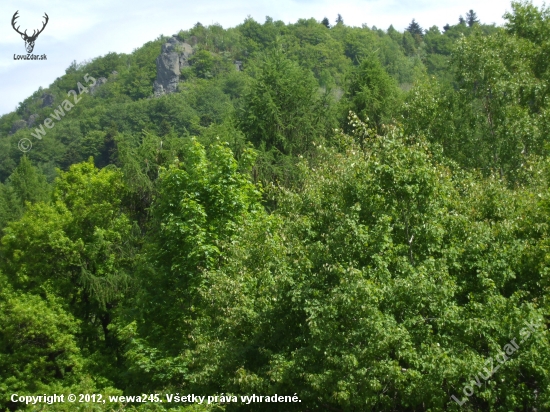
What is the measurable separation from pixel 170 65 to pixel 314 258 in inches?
6617

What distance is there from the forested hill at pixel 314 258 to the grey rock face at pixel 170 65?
13030 centimetres

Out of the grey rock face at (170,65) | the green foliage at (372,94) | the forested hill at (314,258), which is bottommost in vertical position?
the forested hill at (314,258)

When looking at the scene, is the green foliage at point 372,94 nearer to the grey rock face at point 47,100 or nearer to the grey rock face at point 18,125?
the grey rock face at point 18,125

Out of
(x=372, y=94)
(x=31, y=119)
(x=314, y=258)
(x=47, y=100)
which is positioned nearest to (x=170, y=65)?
(x=47, y=100)

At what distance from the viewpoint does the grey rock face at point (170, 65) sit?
16700cm

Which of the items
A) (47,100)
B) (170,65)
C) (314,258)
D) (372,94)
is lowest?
(314,258)

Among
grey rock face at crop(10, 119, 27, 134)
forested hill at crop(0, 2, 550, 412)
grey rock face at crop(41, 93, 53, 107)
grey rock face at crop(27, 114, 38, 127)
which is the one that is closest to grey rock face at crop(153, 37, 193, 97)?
grey rock face at crop(41, 93, 53, 107)

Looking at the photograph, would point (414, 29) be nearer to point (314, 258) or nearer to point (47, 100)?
point (47, 100)

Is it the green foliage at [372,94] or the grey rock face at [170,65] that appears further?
the grey rock face at [170,65]

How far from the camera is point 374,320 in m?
11.4

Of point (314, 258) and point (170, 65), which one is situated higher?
point (170, 65)

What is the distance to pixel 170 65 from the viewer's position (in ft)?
570

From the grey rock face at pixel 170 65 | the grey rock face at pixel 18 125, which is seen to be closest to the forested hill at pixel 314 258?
the grey rock face at pixel 18 125

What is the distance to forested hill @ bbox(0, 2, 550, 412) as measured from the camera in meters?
11.8
